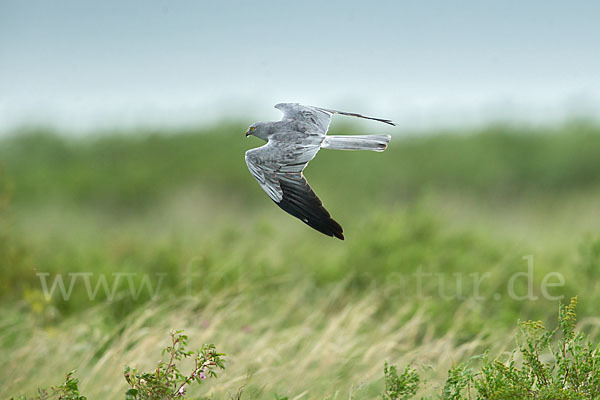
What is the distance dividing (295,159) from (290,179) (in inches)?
3.6

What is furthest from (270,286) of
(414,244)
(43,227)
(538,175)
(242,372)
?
(538,175)

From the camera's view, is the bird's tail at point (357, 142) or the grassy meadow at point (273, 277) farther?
the grassy meadow at point (273, 277)

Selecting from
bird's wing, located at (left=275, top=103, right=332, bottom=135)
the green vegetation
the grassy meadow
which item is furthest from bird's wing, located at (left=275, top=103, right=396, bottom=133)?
the grassy meadow

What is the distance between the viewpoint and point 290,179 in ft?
9.39

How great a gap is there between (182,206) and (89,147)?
12.5 ft

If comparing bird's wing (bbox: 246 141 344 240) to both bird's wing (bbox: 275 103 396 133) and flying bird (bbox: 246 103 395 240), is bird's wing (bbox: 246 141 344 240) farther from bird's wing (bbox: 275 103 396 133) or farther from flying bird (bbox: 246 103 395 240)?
bird's wing (bbox: 275 103 396 133)

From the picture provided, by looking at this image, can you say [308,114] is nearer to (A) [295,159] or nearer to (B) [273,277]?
(A) [295,159]

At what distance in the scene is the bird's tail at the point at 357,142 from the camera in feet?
9.17

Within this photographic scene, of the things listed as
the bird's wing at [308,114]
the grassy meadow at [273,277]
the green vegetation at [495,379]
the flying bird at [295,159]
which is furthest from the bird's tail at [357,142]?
the grassy meadow at [273,277]

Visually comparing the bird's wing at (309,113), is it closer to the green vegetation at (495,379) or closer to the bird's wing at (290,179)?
the bird's wing at (290,179)

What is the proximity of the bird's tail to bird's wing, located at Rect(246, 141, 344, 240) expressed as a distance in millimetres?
69

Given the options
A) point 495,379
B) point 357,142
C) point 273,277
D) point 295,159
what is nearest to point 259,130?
point 295,159

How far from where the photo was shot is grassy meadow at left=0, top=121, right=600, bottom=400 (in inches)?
213

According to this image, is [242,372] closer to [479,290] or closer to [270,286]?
[270,286]
